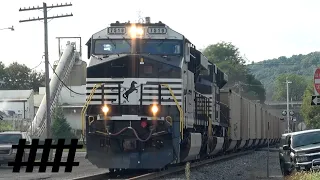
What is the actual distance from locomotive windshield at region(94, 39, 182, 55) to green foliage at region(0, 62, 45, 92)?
329 feet

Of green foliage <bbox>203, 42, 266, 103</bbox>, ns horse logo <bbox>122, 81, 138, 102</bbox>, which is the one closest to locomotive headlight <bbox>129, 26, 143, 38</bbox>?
ns horse logo <bbox>122, 81, 138, 102</bbox>

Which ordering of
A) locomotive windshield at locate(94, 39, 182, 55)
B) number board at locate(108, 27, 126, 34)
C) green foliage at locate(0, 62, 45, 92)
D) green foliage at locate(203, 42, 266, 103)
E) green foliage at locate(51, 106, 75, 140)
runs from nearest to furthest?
locomotive windshield at locate(94, 39, 182, 55), number board at locate(108, 27, 126, 34), green foliage at locate(51, 106, 75, 140), green foliage at locate(0, 62, 45, 92), green foliage at locate(203, 42, 266, 103)

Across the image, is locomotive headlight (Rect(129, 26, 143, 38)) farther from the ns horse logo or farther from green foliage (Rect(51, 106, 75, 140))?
green foliage (Rect(51, 106, 75, 140))

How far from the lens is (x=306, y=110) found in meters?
77.6

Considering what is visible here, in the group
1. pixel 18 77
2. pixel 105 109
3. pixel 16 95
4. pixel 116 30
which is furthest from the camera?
pixel 18 77

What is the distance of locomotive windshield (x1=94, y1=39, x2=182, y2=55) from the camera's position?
65.7ft

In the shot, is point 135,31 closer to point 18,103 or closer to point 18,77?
point 18,103

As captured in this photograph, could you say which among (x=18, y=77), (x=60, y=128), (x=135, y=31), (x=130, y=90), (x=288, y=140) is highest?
(x=18, y=77)

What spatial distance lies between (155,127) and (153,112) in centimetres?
44

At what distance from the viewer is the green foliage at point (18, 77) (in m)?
118

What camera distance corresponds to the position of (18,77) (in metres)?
120

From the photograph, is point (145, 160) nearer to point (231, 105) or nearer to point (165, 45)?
point (165, 45)

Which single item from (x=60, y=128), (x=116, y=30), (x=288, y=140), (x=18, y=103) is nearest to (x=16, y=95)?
(x=18, y=103)

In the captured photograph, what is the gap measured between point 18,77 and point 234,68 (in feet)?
131
